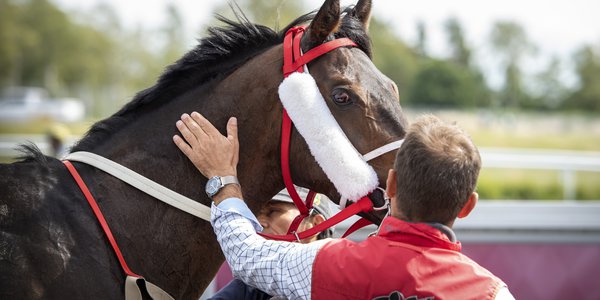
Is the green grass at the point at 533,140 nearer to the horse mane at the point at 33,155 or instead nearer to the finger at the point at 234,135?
the finger at the point at 234,135

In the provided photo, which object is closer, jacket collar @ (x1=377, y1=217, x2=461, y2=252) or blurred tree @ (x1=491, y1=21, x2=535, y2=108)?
jacket collar @ (x1=377, y1=217, x2=461, y2=252)

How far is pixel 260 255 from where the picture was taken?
1.95m

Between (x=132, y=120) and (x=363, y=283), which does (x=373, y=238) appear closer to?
(x=363, y=283)

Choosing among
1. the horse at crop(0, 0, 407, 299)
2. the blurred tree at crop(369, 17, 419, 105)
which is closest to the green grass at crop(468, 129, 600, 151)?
the blurred tree at crop(369, 17, 419, 105)

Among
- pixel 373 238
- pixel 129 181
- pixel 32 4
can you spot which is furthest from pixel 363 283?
pixel 32 4

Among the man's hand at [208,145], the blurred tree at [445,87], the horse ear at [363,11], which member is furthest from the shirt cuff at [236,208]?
the blurred tree at [445,87]

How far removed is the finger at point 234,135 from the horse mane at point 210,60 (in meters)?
0.22

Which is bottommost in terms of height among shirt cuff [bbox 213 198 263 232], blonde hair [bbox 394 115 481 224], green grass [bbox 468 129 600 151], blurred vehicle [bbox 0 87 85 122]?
green grass [bbox 468 129 600 151]

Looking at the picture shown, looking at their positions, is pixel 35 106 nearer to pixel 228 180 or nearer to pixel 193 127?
pixel 193 127

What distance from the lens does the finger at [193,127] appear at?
2264 mm

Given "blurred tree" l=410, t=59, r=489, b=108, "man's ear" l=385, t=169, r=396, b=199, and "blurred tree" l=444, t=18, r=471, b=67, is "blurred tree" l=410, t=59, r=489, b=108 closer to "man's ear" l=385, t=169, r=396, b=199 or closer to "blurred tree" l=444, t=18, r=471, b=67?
"blurred tree" l=444, t=18, r=471, b=67

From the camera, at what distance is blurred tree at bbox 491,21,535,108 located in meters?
33.3

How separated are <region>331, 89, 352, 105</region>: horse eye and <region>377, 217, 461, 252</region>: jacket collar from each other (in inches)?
22.4

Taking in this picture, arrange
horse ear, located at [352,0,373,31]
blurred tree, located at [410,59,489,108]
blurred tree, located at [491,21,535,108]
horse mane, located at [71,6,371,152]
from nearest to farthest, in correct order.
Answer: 1. horse mane, located at [71,6,371,152]
2. horse ear, located at [352,0,373,31]
3. blurred tree, located at [410,59,489,108]
4. blurred tree, located at [491,21,535,108]
